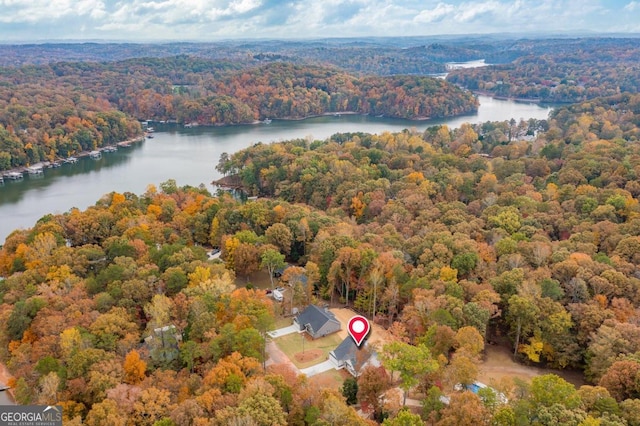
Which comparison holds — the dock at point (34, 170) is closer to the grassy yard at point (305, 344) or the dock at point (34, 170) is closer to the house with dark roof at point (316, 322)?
the house with dark roof at point (316, 322)

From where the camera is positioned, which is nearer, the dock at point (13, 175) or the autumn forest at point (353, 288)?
the autumn forest at point (353, 288)

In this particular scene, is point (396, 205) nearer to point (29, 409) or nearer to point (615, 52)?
point (29, 409)

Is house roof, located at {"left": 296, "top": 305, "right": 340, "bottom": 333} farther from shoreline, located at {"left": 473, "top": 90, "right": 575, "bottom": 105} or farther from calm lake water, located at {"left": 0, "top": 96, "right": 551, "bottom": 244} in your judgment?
shoreline, located at {"left": 473, "top": 90, "right": 575, "bottom": 105}

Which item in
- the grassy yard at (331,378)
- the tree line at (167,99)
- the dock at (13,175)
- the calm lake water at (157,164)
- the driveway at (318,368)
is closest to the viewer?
the grassy yard at (331,378)

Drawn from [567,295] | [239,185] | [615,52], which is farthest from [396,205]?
[615,52]

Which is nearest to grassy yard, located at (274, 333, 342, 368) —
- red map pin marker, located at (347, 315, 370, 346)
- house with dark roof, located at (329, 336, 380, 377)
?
house with dark roof, located at (329, 336, 380, 377)

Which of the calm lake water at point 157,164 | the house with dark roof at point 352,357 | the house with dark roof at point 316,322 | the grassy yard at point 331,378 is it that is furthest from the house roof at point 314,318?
the calm lake water at point 157,164
